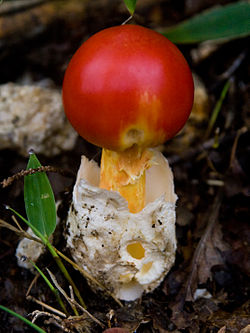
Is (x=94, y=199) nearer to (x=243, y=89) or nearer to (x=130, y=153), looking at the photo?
(x=130, y=153)

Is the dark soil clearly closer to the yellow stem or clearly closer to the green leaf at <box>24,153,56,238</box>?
the green leaf at <box>24,153,56,238</box>

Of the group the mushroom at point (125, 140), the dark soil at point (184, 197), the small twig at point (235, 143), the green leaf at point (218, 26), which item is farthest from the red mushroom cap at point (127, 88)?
the small twig at point (235, 143)

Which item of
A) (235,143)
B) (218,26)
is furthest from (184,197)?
(218,26)

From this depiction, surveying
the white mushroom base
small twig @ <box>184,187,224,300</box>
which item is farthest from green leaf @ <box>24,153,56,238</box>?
small twig @ <box>184,187,224,300</box>

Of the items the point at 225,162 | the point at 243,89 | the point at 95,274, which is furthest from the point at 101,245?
the point at 243,89

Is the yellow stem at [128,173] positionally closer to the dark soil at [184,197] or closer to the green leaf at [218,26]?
the dark soil at [184,197]

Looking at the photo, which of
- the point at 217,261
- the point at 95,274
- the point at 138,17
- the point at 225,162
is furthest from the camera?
the point at 138,17
